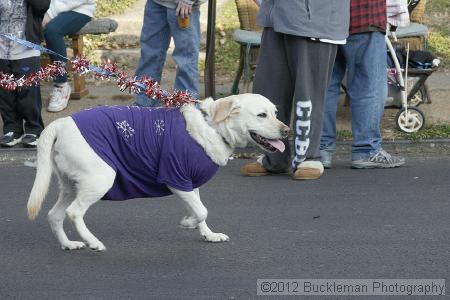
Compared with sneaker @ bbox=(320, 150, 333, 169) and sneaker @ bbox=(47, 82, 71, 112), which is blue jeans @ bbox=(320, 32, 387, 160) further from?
sneaker @ bbox=(47, 82, 71, 112)

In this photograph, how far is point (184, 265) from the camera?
573 centimetres

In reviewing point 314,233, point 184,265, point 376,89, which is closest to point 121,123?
point 184,265

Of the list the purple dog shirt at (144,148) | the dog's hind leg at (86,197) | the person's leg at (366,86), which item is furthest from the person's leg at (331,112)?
the dog's hind leg at (86,197)

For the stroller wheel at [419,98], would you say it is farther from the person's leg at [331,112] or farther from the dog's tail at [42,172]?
the dog's tail at [42,172]

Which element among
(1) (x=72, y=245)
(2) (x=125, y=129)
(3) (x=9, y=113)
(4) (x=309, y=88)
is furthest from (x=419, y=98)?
(1) (x=72, y=245)

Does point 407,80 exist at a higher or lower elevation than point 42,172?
lower

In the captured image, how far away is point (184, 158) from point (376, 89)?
2.93 m

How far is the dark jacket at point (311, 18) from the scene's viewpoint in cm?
768

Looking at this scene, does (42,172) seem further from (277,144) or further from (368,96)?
(368,96)

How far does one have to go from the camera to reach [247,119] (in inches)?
237

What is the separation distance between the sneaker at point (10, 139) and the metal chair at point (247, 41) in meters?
2.39

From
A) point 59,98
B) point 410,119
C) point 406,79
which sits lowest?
point 59,98

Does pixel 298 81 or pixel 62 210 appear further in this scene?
pixel 298 81

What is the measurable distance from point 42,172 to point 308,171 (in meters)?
2.78
